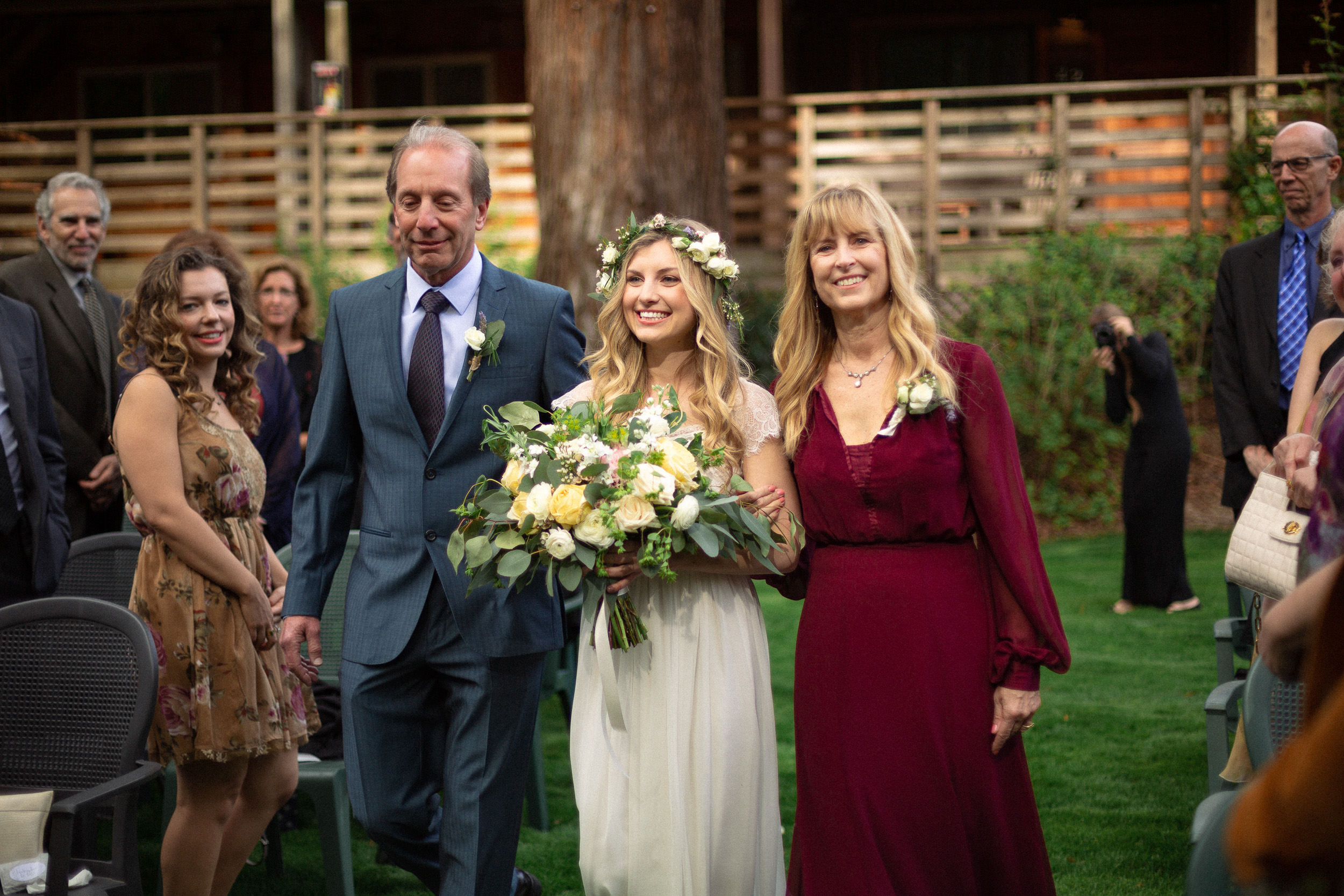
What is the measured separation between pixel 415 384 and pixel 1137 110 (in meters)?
12.7

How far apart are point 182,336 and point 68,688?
1.08 metres

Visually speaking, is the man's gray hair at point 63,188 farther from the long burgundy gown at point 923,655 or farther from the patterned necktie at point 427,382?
the long burgundy gown at point 923,655

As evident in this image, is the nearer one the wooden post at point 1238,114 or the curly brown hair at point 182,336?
the curly brown hair at point 182,336

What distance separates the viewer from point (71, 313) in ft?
17.9

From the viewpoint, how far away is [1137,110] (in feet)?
45.3

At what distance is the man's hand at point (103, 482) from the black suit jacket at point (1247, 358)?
4814 millimetres

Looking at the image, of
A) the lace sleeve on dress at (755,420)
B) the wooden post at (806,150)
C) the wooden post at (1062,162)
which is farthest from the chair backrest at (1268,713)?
the wooden post at (806,150)

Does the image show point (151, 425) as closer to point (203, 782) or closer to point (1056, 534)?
point (203, 782)

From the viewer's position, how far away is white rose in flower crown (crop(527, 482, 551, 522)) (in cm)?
285

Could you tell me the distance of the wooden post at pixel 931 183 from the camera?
14.0 metres

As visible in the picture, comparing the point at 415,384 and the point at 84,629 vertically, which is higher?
the point at 415,384

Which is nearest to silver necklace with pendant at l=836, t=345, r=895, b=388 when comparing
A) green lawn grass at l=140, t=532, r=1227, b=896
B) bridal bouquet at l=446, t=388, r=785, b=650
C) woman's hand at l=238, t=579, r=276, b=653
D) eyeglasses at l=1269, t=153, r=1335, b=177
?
bridal bouquet at l=446, t=388, r=785, b=650

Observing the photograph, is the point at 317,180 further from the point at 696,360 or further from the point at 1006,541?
the point at 1006,541

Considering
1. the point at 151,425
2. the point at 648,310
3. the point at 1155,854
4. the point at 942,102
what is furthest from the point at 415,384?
the point at 942,102
